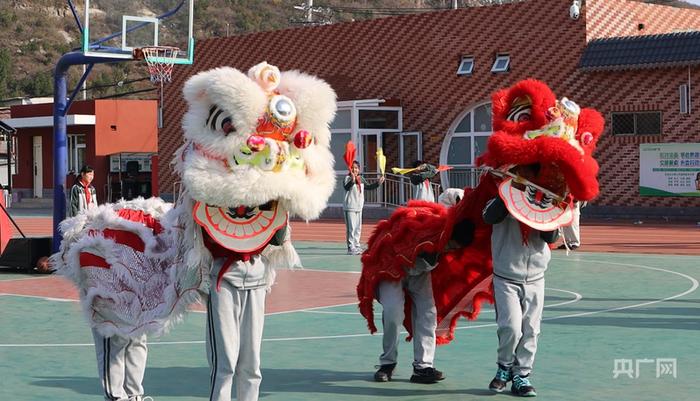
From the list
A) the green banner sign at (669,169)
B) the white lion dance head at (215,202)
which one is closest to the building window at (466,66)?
the green banner sign at (669,169)

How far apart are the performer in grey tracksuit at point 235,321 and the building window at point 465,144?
27.7m

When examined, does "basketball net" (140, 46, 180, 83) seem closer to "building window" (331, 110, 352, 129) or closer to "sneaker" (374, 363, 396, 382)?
"sneaker" (374, 363, 396, 382)

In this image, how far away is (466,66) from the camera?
35312 mm

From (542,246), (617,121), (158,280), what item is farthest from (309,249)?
(158,280)

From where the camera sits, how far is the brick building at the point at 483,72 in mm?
31375

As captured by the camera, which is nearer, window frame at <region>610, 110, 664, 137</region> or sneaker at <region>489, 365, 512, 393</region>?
sneaker at <region>489, 365, 512, 393</region>

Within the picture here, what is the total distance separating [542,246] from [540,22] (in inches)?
1020

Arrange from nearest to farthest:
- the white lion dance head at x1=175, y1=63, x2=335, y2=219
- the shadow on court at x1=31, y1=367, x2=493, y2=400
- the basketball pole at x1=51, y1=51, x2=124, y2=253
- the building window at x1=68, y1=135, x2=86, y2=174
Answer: the white lion dance head at x1=175, y1=63, x2=335, y2=219 < the shadow on court at x1=31, y1=367, x2=493, y2=400 < the basketball pole at x1=51, y1=51, x2=124, y2=253 < the building window at x1=68, y1=135, x2=86, y2=174

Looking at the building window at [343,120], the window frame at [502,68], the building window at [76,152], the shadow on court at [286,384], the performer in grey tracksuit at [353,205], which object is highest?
the window frame at [502,68]

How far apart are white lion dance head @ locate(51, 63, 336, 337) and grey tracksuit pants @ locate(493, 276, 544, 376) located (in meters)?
1.99

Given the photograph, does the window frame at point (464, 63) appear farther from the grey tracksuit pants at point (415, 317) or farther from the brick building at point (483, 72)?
the grey tracksuit pants at point (415, 317)

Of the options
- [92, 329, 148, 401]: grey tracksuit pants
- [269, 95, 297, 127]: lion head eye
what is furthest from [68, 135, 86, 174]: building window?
[269, 95, 297, 127]: lion head eye

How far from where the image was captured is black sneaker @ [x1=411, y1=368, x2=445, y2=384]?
8758 millimetres

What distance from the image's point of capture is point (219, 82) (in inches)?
267
